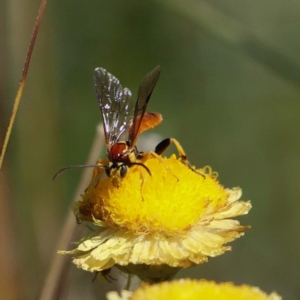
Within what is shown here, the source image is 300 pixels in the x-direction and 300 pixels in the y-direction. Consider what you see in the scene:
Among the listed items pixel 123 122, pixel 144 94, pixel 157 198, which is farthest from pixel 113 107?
pixel 157 198

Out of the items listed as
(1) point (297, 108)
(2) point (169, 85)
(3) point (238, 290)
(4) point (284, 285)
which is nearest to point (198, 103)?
(2) point (169, 85)

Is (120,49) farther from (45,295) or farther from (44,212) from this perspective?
(45,295)

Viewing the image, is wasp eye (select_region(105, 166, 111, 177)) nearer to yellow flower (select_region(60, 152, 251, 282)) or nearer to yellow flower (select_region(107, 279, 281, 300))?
yellow flower (select_region(60, 152, 251, 282))

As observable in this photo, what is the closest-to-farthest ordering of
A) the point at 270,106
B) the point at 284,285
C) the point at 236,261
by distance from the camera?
the point at 284,285
the point at 236,261
the point at 270,106

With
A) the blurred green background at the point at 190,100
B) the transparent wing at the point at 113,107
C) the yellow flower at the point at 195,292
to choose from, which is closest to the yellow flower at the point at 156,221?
the transparent wing at the point at 113,107

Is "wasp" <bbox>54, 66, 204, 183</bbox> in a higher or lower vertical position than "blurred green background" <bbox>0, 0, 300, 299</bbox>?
lower

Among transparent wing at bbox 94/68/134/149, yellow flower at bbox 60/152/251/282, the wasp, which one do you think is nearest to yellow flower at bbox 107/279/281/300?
yellow flower at bbox 60/152/251/282

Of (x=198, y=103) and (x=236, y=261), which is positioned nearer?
(x=236, y=261)
